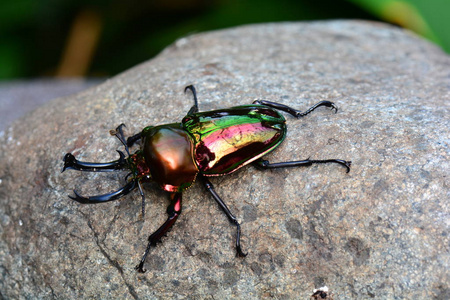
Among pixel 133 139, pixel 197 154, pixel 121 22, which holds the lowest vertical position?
pixel 121 22

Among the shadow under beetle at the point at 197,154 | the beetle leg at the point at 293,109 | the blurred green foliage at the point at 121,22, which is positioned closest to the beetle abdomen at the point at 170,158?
the shadow under beetle at the point at 197,154

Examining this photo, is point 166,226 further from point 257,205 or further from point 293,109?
point 293,109

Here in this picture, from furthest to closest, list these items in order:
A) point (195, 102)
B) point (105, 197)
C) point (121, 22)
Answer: point (121, 22), point (195, 102), point (105, 197)

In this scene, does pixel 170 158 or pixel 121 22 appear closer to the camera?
pixel 170 158

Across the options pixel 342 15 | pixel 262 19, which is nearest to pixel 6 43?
pixel 262 19

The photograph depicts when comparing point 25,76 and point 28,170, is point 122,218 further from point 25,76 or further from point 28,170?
point 25,76

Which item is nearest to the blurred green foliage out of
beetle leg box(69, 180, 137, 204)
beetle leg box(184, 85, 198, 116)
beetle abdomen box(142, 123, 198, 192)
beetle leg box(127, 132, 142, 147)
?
beetle leg box(184, 85, 198, 116)

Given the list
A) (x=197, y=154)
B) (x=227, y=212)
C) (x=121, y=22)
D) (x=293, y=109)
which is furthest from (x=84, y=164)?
(x=121, y=22)
